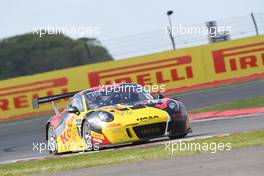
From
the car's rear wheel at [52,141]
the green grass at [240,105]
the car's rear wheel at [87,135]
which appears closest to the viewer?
the car's rear wheel at [87,135]

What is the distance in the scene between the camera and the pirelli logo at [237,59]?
2728 cm

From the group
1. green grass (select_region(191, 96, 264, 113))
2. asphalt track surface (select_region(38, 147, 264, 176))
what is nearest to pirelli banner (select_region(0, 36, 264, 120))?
green grass (select_region(191, 96, 264, 113))

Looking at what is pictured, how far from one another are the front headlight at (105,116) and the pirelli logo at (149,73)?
49.1 ft

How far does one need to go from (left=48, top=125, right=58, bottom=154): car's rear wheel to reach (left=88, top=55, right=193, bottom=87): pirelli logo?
1302cm

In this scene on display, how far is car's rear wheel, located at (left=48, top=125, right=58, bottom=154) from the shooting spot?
13.8m

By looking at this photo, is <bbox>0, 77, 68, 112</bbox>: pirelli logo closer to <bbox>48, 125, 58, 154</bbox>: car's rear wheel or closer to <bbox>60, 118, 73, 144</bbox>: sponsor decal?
<bbox>48, 125, 58, 154</bbox>: car's rear wheel

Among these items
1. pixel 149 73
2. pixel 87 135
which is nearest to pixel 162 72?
pixel 149 73

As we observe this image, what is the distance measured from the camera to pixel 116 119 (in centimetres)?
1219

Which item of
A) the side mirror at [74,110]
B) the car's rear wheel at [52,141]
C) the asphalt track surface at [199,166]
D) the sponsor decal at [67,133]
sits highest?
the side mirror at [74,110]

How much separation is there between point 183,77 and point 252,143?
1789cm

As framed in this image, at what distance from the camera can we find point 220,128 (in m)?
14.3

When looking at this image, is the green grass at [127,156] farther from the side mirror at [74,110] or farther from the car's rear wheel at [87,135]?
the side mirror at [74,110]

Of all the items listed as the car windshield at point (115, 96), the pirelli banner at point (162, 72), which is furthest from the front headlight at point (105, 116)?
the pirelli banner at point (162, 72)

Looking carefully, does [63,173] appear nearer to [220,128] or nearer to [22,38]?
[220,128]
